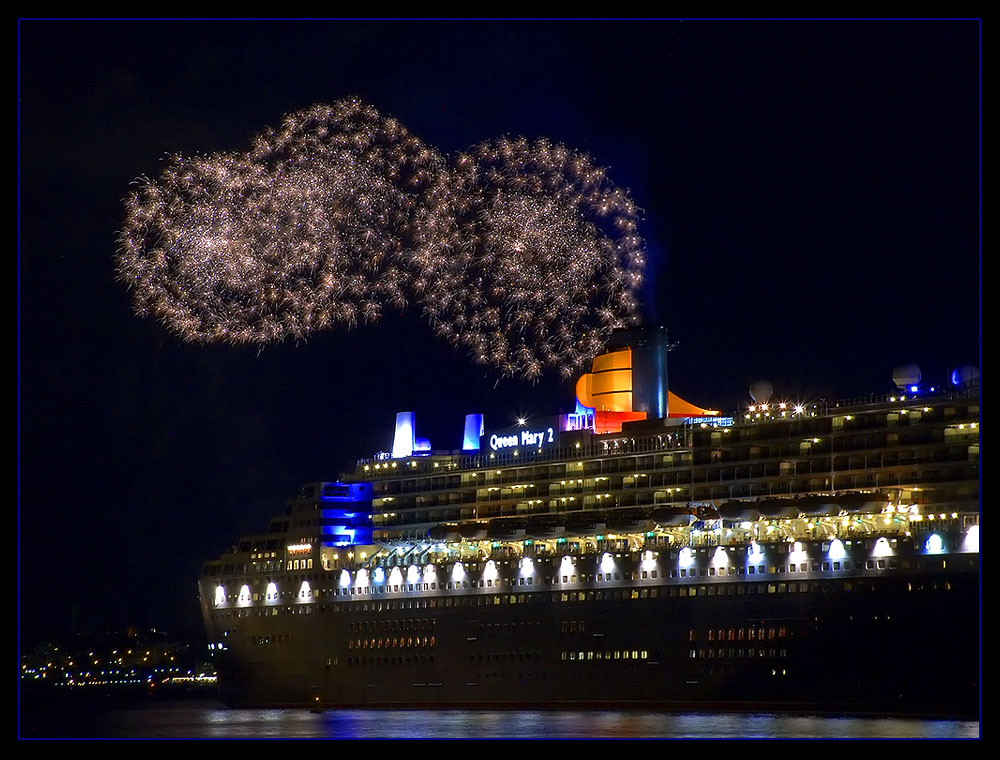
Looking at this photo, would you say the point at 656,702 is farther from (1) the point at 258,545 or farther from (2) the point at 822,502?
(1) the point at 258,545

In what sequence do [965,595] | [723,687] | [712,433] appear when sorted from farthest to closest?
1. [712,433]
2. [723,687]
3. [965,595]

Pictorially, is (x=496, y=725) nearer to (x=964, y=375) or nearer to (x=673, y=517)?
(x=673, y=517)

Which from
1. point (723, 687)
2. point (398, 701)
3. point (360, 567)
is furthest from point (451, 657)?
point (723, 687)

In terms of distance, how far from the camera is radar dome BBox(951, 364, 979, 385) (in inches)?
2361

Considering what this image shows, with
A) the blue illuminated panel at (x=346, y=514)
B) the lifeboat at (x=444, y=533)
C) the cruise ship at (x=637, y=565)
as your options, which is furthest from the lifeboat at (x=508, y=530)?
the blue illuminated panel at (x=346, y=514)

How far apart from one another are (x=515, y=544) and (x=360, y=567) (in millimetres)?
8559

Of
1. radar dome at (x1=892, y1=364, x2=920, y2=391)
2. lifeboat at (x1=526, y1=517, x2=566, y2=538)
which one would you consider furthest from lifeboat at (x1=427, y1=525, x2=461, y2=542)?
radar dome at (x1=892, y1=364, x2=920, y2=391)

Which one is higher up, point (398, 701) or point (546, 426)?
point (546, 426)

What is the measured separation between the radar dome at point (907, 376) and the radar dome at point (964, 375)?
1.90m

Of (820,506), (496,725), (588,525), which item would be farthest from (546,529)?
(496,725)

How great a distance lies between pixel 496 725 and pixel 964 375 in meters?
21.0

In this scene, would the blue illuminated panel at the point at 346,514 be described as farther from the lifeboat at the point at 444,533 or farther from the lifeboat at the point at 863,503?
the lifeboat at the point at 863,503

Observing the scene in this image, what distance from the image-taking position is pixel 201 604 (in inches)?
3223

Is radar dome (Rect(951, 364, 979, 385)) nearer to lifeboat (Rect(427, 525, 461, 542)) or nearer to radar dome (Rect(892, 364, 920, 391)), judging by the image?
radar dome (Rect(892, 364, 920, 391))
